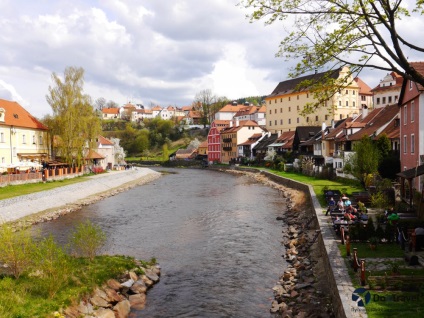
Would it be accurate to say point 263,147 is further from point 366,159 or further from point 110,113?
point 110,113

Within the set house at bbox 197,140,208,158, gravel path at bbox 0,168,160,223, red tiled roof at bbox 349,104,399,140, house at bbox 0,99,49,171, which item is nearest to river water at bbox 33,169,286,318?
gravel path at bbox 0,168,160,223

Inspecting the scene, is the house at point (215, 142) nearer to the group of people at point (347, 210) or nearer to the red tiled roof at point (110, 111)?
the group of people at point (347, 210)

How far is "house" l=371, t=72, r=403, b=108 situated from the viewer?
62.8 m

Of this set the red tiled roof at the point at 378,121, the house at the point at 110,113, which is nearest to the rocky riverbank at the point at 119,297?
the red tiled roof at the point at 378,121

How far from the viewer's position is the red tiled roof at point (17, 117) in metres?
42.7

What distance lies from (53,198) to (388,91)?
54140 millimetres

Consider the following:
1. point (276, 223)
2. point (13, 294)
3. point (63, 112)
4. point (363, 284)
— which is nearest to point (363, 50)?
point (363, 284)

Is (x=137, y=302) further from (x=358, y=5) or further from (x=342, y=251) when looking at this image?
(x=358, y=5)

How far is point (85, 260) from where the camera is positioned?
14250 mm

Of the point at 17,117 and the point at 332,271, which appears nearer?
the point at 332,271

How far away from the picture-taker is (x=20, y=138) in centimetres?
4347

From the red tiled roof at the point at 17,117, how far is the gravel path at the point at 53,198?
9.53 m

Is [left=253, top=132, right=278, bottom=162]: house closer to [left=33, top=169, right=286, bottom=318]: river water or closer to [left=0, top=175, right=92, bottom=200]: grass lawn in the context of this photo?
[left=33, top=169, right=286, bottom=318]: river water

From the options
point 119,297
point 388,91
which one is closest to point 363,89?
point 388,91
